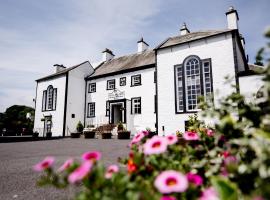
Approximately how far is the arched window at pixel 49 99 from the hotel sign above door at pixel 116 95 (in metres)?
7.44

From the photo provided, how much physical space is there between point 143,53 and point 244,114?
82.2 ft

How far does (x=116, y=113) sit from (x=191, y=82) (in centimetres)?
1039

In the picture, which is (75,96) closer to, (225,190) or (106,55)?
(106,55)

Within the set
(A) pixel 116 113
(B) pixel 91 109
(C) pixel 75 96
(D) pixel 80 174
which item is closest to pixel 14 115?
(C) pixel 75 96

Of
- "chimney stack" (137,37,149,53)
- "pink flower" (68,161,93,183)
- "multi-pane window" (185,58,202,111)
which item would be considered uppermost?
"chimney stack" (137,37,149,53)

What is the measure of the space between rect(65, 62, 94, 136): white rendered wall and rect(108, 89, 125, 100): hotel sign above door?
14.0ft

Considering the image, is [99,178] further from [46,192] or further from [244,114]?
[46,192]

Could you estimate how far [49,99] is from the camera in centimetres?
2877

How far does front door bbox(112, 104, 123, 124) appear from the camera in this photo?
80.9ft

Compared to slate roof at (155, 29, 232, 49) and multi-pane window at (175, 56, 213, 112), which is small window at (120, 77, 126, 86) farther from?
multi-pane window at (175, 56, 213, 112)

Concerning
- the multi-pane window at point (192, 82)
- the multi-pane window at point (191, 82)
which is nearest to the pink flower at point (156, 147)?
the multi-pane window at point (191, 82)

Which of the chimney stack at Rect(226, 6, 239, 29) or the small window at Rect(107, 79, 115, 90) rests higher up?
the chimney stack at Rect(226, 6, 239, 29)

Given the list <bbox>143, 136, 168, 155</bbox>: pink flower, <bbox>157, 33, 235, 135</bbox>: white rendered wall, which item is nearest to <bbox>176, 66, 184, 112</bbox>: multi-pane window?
<bbox>157, 33, 235, 135</bbox>: white rendered wall

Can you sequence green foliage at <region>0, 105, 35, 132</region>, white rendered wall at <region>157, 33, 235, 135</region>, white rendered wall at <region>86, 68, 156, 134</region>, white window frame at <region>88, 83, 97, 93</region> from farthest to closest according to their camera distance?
green foliage at <region>0, 105, 35, 132</region> < white window frame at <region>88, 83, 97, 93</region> < white rendered wall at <region>86, 68, 156, 134</region> < white rendered wall at <region>157, 33, 235, 135</region>
